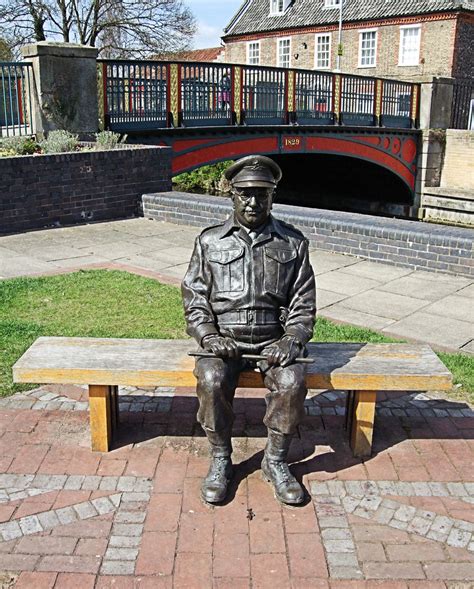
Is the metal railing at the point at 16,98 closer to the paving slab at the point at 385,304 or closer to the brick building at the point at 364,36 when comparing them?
the paving slab at the point at 385,304

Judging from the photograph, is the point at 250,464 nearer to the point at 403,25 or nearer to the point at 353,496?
the point at 353,496

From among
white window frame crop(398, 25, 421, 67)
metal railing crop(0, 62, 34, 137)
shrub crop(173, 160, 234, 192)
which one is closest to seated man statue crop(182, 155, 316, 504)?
metal railing crop(0, 62, 34, 137)

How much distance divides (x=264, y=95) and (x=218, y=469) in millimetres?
15640

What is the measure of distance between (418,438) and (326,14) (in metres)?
37.5

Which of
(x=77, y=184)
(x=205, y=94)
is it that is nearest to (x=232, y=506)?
(x=77, y=184)

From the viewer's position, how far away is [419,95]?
26625 millimetres

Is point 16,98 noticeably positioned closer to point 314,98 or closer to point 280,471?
point 314,98

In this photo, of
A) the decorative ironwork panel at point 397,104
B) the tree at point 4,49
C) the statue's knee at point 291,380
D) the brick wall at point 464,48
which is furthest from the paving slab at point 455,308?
the tree at point 4,49

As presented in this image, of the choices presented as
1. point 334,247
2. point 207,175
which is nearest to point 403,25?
point 207,175

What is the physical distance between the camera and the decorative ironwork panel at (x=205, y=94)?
15.7 m

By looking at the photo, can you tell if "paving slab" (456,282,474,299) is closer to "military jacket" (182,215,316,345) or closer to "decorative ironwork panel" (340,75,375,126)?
"military jacket" (182,215,316,345)

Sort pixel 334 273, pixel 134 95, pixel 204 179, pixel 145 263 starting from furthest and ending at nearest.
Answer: pixel 204 179 → pixel 134 95 → pixel 145 263 → pixel 334 273

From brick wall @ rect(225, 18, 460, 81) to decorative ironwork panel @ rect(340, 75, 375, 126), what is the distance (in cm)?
707

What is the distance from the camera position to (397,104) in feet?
83.3
